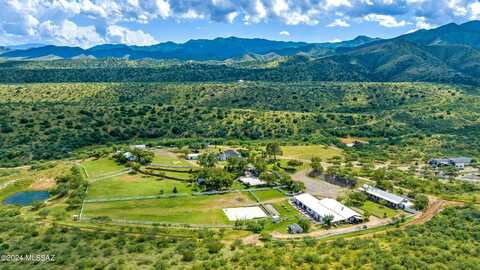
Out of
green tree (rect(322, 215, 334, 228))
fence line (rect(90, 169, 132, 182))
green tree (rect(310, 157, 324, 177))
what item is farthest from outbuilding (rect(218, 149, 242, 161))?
green tree (rect(322, 215, 334, 228))

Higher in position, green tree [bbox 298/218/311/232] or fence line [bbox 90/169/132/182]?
green tree [bbox 298/218/311/232]

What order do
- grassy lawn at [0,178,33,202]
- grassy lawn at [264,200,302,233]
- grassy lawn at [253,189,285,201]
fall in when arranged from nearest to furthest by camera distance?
grassy lawn at [264,200,302,233] → grassy lawn at [253,189,285,201] → grassy lawn at [0,178,33,202]

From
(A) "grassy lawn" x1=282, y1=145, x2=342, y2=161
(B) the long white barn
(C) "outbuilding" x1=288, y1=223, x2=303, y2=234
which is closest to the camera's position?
(C) "outbuilding" x1=288, y1=223, x2=303, y2=234

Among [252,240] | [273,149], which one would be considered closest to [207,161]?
[273,149]

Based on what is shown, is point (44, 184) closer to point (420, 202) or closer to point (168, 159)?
point (168, 159)

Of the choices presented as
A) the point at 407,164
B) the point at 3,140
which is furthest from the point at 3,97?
the point at 407,164

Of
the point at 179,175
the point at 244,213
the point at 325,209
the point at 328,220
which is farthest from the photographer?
the point at 179,175

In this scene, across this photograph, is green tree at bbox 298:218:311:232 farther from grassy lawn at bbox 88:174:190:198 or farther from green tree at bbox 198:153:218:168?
green tree at bbox 198:153:218:168
